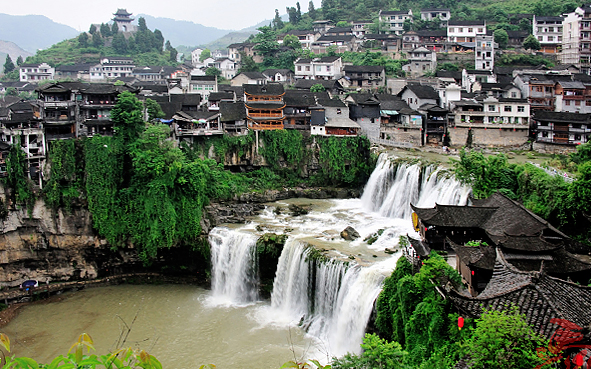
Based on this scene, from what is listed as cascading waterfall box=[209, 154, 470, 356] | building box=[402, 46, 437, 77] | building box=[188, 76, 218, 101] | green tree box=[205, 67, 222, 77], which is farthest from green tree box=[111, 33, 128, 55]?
cascading waterfall box=[209, 154, 470, 356]

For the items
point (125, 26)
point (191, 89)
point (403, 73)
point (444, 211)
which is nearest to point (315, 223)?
point (444, 211)

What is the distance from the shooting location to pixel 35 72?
274 ft

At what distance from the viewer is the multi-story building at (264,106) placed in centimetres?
4722

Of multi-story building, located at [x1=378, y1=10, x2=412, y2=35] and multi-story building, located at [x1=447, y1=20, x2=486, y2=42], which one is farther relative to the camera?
multi-story building, located at [x1=378, y1=10, x2=412, y2=35]

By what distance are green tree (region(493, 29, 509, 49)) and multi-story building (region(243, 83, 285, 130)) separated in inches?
1491

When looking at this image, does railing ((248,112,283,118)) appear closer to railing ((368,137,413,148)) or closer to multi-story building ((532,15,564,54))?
railing ((368,137,413,148))

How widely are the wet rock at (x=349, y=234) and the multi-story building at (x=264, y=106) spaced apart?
702 inches

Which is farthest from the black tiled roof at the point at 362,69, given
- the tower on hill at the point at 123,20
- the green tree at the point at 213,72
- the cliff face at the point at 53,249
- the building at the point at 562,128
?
the tower on hill at the point at 123,20

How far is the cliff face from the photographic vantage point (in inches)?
1377

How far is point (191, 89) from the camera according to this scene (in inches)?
2414

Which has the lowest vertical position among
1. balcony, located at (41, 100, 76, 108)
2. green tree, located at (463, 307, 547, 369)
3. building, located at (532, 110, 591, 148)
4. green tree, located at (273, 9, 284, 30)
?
green tree, located at (463, 307, 547, 369)

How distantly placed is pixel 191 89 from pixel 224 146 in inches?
738

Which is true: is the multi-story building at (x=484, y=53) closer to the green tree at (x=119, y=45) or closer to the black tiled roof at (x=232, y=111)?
the black tiled roof at (x=232, y=111)

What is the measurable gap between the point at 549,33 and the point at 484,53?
1199 centimetres
